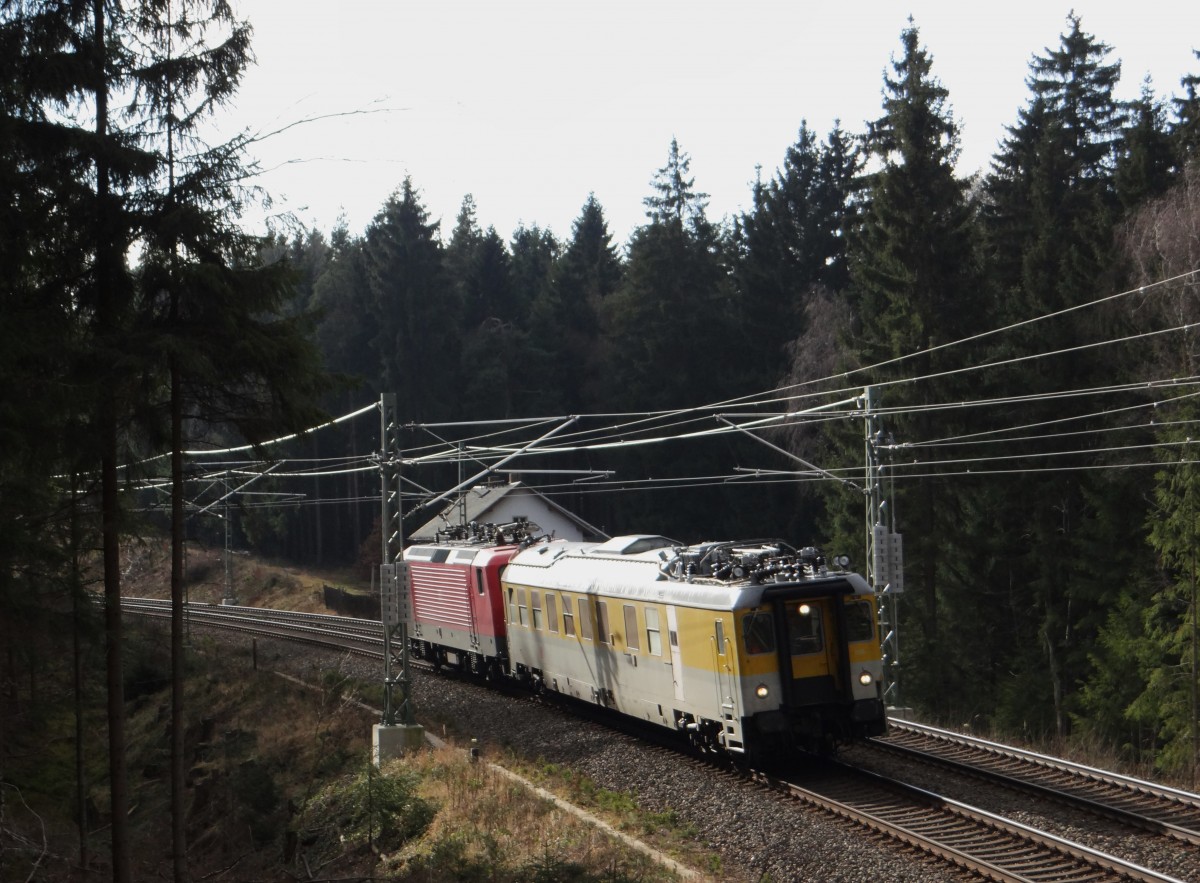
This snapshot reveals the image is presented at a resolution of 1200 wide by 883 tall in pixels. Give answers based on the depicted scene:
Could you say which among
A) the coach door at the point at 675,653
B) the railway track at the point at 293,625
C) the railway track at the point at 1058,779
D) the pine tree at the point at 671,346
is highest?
the pine tree at the point at 671,346

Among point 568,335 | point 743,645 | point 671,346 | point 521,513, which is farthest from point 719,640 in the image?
point 568,335

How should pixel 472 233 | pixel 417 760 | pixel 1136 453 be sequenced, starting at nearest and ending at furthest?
1. pixel 417 760
2. pixel 1136 453
3. pixel 472 233

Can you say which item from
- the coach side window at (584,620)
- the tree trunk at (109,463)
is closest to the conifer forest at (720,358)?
the tree trunk at (109,463)

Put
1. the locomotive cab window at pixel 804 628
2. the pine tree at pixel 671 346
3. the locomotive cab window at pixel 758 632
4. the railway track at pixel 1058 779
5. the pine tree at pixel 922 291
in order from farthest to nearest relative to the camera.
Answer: the pine tree at pixel 671 346 < the pine tree at pixel 922 291 < the locomotive cab window at pixel 804 628 < the locomotive cab window at pixel 758 632 < the railway track at pixel 1058 779

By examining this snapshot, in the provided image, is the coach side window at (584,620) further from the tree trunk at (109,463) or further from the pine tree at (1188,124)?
the pine tree at (1188,124)

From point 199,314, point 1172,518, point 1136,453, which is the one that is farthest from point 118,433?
point 1136,453

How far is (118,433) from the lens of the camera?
1128cm

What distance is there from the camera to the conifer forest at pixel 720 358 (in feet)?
35.6

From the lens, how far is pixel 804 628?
15.5m

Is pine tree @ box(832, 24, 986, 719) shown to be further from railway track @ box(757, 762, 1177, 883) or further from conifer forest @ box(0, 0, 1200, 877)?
railway track @ box(757, 762, 1177, 883)

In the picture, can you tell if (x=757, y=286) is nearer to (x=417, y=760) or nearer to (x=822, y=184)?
(x=822, y=184)

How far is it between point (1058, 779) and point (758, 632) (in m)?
3.92

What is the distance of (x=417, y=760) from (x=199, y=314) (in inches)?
382

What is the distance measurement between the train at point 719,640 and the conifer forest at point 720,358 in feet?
8.14
